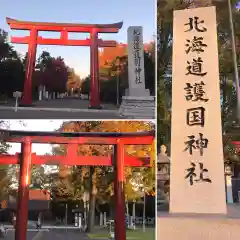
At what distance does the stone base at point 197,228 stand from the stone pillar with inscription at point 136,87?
1123 millimetres

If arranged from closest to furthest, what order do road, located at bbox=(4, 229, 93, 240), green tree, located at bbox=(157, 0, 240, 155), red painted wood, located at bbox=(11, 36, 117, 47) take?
1. road, located at bbox=(4, 229, 93, 240)
2. red painted wood, located at bbox=(11, 36, 117, 47)
3. green tree, located at bbox=(157, 0, 240, 155)

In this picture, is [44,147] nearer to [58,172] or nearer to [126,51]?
[58,172]

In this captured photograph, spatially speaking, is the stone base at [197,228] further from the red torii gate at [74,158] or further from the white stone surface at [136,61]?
the white stone surface at [136,61]

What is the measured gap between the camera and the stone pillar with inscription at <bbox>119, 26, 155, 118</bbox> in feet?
11.4

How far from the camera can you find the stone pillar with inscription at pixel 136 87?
3.48 metres

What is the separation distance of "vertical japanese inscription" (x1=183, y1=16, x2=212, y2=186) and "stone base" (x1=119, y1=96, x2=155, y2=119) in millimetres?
538

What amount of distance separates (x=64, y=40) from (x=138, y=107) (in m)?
1.18

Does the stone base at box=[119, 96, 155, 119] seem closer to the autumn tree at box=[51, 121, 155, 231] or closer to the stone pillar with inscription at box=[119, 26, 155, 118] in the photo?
the stone pillar with inscription at box=[119, 26, 155, 118]

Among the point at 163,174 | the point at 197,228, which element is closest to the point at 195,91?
the point at 197,228

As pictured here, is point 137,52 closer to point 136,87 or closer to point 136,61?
point 136,61

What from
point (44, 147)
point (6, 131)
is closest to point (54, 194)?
point (44, 147)

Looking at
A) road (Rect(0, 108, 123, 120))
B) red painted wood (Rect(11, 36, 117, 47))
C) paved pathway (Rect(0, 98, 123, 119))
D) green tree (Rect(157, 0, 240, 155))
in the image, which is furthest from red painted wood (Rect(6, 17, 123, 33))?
green tree (Rect(157, 0, 240, 155))

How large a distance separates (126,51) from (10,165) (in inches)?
66.7

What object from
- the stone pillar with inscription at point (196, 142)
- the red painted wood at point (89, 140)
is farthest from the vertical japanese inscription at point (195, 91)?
the red painted wood at point (89, 140)
